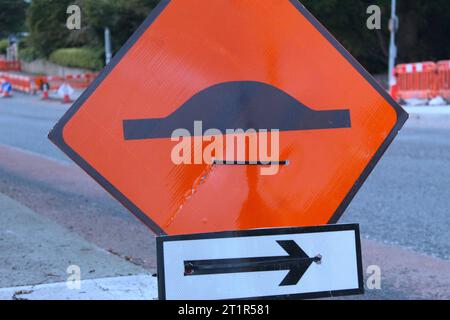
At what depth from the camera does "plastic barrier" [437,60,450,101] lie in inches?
822

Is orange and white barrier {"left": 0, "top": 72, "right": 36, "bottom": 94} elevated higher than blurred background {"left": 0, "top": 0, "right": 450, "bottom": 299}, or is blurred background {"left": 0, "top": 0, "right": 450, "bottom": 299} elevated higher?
orange and white barrier {"left": 0, "top": 72, "right": 36, "bottom": 94}

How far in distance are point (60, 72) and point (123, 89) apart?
151ft

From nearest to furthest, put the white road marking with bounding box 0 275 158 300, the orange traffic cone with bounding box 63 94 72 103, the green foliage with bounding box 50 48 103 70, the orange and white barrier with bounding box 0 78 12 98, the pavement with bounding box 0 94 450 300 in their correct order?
the white road marking with bounding box 0 275 158 300 → the pavement with bounding box 0 94 450 300 → the orange traffic cone with bounding box 63 94 72 103 → the orange and white barrier with bounding box 0 78 12 98 → the green foliage with bounding box 50 48 103 70

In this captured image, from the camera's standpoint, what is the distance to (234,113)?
2307mm

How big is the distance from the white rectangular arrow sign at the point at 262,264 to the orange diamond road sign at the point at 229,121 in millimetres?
103

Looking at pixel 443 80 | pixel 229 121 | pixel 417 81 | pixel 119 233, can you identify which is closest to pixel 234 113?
pixel 229 121

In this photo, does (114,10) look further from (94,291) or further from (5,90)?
(5,90)

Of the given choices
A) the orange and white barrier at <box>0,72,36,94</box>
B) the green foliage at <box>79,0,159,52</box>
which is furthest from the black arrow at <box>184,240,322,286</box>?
the orange and white barrier at <box>0,72,36,94</box>

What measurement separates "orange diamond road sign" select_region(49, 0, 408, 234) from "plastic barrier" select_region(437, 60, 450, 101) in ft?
63.7

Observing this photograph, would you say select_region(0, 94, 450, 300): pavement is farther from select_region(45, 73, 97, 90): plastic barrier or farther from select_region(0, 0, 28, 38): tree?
select_region(45, 73, 97, 90): plastic barrier

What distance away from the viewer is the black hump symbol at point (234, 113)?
2.30 metres

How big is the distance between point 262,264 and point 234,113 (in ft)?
1.55

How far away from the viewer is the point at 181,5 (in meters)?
2.33
